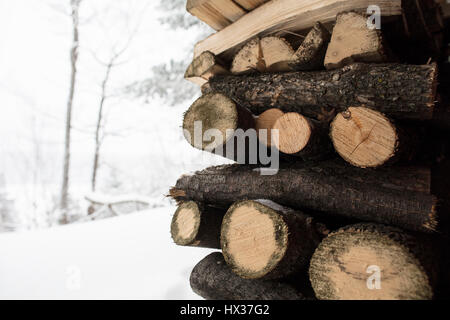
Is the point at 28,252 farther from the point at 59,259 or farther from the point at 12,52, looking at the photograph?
the point at 12,52

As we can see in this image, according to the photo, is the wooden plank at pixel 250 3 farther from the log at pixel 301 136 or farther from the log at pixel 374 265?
the log at pixel 374 265

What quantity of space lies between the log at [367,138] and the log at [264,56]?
560 mm

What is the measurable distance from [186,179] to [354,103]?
1.00 m

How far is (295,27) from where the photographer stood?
154cm

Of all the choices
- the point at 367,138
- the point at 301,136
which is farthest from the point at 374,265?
the point at 301,136

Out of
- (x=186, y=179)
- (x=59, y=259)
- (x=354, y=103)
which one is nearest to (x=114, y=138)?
(x=59, y=259)

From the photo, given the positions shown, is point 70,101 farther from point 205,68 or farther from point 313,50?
point 313,50

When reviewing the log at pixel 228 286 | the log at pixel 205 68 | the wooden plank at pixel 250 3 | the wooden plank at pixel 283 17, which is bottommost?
the log at pixel 228 286

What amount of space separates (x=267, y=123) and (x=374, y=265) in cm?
82

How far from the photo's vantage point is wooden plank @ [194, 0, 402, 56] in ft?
4.22

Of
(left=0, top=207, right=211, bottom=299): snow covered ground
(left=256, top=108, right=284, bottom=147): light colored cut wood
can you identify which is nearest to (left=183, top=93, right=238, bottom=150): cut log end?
(left=256, top=108, right=284, bottom=147): light colored cut wood

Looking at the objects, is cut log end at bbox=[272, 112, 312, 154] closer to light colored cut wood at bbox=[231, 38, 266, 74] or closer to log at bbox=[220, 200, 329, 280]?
log at bbox=[220, 200, 329, 280]

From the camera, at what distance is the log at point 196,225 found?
1.48 m

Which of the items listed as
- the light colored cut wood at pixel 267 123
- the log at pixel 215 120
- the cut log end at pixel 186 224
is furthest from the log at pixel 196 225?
the light colored cut wood at pixel 267 123
